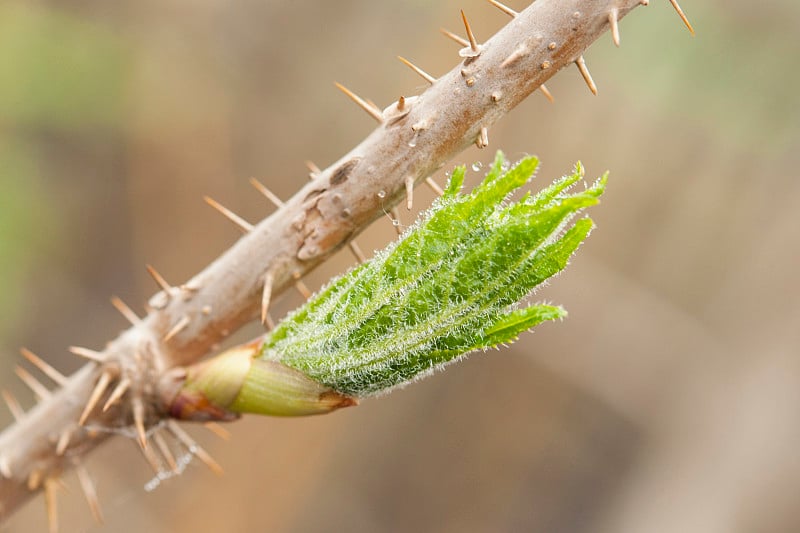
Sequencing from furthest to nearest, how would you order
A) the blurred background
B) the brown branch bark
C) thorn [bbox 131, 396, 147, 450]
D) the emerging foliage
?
1. the blurred background
2. thorn [bbox 131, 396, 147, 450]
3. the brown branch bark
4. the emerging foliage

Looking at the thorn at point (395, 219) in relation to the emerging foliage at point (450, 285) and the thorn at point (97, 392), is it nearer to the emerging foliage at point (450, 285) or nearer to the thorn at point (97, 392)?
the emerging foliage at point (450, 285)

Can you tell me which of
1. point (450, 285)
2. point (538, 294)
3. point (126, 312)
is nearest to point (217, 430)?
point (126, 312)

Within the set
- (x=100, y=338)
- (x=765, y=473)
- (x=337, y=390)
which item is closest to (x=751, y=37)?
(x=765, y=473)

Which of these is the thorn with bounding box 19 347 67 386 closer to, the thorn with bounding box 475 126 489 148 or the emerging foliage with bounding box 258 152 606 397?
the emerging foliage with bounding box 258 152 606 397

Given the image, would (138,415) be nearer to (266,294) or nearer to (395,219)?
(266,294)

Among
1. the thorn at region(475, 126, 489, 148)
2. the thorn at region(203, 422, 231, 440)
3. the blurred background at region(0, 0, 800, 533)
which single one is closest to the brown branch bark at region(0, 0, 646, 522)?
the thorn at region(475, 126, 489, 148)

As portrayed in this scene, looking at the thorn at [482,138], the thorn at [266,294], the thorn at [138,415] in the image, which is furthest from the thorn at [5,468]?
the thorn at [482,138]
